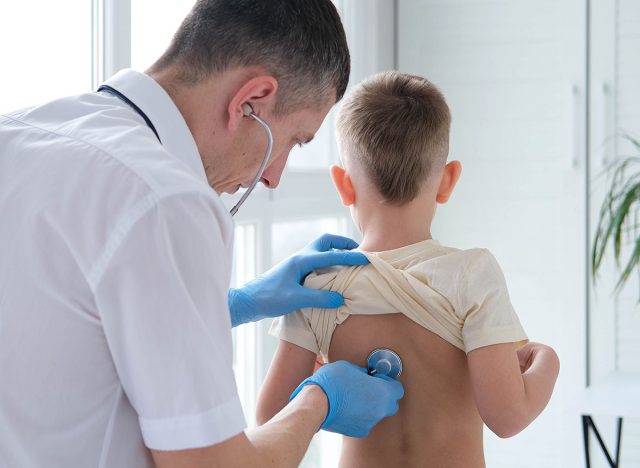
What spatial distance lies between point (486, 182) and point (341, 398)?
2137 millimetres

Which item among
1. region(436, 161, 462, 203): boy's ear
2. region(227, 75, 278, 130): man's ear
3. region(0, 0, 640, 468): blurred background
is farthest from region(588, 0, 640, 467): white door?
region(227, 75, 278, 130): man's ear

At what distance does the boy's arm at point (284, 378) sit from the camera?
1.37 m

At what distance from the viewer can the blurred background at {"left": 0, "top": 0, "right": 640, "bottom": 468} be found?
294 centimetres

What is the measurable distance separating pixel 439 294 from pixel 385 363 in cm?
14

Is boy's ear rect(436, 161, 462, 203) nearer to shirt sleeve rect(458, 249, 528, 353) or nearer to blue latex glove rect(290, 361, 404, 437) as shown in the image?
shirt sleeve rect(458, 249, 528, 353)

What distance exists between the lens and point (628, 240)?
2832 mm

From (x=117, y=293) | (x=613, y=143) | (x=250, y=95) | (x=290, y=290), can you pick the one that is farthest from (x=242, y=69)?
(x=613, y=143)

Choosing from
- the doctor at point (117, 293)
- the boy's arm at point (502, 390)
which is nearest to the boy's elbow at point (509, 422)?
the boy's arm at point (502, 390)

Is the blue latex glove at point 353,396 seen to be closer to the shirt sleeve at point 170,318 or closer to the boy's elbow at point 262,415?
the boy's elbow at point 262,415

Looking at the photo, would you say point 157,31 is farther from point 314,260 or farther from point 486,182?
point 486,182

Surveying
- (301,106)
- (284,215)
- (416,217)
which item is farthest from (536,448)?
(301,106)

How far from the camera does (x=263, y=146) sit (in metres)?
1.08

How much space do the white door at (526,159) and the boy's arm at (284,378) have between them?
1.91m

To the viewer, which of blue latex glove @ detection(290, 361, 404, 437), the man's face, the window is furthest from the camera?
the window
